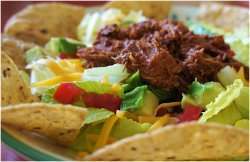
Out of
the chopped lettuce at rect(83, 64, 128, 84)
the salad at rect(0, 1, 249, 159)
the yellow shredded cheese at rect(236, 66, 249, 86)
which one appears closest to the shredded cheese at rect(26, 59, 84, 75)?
the salad at rect(0, 1, 249, 159)

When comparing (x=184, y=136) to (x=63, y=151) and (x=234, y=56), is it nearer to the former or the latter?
(x=63, y=151)

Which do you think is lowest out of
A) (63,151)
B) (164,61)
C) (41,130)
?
(63,151)

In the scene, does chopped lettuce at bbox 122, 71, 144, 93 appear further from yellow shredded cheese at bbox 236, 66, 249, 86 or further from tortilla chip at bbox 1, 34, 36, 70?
tortilla chip at bbox 1, 34, 36, 70

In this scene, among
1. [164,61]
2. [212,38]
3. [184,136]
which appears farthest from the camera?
[212,38]

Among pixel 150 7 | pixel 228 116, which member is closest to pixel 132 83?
pixel 228 116

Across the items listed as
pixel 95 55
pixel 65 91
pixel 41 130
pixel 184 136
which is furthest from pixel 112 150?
pixel 95 55
